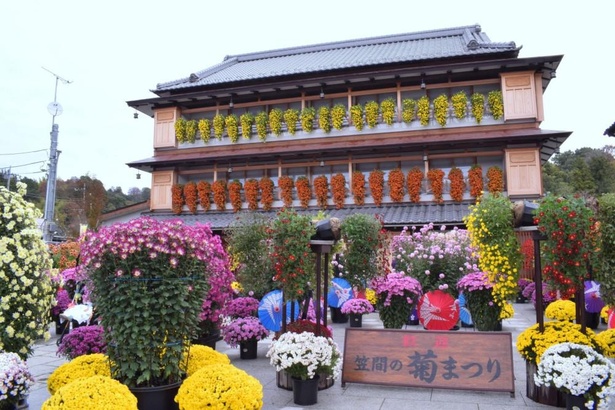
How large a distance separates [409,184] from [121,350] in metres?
15.4

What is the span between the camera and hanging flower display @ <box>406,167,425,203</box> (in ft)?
62.0

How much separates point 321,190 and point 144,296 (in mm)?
15312

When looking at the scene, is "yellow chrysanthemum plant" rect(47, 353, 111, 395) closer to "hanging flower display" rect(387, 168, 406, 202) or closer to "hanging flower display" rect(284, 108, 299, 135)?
"hanging flower display" rect(387, 168, 406, 202)

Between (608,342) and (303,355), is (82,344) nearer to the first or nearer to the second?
(303,355)

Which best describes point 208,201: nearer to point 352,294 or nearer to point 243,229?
point 352,294

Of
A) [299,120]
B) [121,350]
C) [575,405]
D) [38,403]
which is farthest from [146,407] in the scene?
[299,120]

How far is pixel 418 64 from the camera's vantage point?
19.8 m

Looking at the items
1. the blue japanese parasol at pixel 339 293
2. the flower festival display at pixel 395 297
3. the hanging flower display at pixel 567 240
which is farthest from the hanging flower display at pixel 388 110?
the hanging flower display at pixel 567 240

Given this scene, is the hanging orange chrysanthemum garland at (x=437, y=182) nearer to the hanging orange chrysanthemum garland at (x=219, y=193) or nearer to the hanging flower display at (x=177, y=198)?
the hanging orange chrysanthemum garland at (x=219, y=193)

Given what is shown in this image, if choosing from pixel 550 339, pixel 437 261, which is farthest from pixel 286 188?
pixel 550 339

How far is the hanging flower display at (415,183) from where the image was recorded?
1889 centimetres

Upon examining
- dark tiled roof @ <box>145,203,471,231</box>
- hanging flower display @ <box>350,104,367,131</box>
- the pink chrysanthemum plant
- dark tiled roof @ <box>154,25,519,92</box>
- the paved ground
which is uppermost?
dark tiled roof @ <box>154,25,519,92</box>

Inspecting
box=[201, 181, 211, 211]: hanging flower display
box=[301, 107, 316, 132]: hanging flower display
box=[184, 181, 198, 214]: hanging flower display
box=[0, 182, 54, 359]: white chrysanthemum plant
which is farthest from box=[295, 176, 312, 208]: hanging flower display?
box=[0, 182, 54, 359]: white chrysanthemum plant

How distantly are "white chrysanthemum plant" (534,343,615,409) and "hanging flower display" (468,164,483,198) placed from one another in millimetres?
13326
